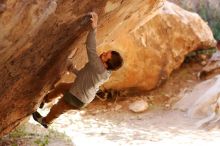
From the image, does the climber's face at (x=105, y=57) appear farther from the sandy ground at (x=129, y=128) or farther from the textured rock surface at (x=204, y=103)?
the textured rock surface at (x=204, y=103)

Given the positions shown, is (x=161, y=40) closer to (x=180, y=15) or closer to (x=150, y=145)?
(x=180, y=15)

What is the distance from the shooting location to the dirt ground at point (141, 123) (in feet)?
29.7

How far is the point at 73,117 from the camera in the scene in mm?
11352

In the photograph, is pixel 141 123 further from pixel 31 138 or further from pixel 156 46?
pixel 31 138

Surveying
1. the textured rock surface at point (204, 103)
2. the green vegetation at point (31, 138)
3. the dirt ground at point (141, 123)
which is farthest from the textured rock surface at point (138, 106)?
the green vegetation at point (31, 138)

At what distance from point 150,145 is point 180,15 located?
587cm

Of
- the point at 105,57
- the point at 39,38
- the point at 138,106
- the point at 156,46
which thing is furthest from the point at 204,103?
the point at 39,38

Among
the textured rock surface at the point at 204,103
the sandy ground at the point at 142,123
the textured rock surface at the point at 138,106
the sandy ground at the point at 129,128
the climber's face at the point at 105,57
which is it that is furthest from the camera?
the textured rock surface at the point at 138,106

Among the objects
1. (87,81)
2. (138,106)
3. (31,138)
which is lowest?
(138,106)

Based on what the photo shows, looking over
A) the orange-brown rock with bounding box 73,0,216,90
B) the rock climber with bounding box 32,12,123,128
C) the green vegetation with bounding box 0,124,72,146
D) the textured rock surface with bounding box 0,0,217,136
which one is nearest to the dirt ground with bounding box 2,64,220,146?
the green vegetation with bounding box 0,124,72,146

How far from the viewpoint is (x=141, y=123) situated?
1115 cm

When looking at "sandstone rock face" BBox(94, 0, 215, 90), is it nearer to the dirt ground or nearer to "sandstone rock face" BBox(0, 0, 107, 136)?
the dirt ground

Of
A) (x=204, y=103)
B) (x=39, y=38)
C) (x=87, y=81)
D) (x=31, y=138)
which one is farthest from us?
(x=204, y=103)

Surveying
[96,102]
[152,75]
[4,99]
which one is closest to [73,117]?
[96,102]
